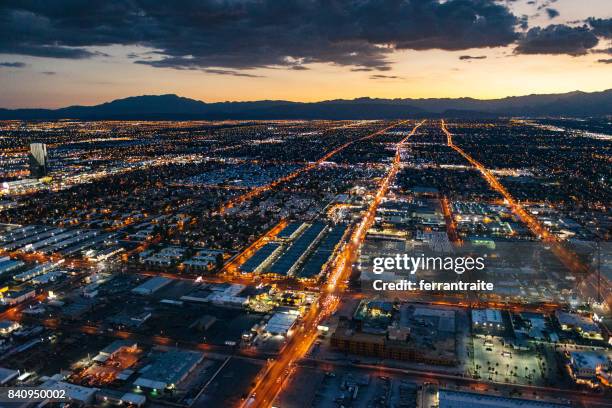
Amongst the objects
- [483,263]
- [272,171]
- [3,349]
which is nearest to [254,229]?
[483,263]

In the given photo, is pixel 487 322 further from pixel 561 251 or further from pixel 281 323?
pixel 561 251

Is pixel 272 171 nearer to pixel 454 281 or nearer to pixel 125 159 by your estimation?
pixel 125 159

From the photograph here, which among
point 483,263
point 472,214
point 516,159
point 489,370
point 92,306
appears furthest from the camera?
point 516,159

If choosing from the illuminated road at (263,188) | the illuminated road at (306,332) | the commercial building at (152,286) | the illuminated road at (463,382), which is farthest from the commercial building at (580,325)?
the illuminated road at (263,188)

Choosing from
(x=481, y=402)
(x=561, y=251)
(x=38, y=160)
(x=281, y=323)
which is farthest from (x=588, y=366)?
(x=38, y=160)

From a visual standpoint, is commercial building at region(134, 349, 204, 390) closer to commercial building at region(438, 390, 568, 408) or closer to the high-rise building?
commercial building at region(438, 390, 568, 408)

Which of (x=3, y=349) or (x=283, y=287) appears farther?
(x=283, y=287)

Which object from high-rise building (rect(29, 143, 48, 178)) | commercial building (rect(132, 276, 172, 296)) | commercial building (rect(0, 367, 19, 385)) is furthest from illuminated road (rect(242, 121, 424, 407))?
high-rise building (rect(29, 143, 48, 178))

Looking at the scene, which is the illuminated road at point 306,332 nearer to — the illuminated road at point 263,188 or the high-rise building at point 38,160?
the illuminated road at point 263,188
